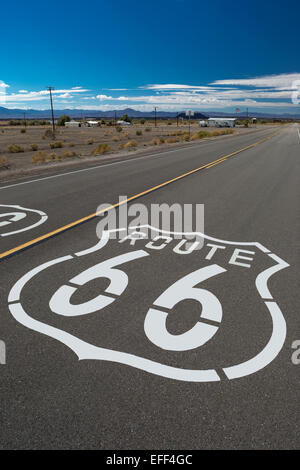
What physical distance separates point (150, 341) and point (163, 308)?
614 millimetres

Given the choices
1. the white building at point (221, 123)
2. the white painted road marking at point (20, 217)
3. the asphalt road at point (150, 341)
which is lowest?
the asphalt road at point (150, 341)

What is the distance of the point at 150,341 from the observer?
3199mm

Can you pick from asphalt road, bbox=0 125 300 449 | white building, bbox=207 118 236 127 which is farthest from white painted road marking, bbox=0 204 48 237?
white building, bbox=207 118 236 127

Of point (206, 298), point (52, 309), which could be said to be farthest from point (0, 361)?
point (206, 298)

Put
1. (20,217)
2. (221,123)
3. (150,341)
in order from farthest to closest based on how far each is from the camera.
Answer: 1. (221,123)
2. (20,217)
3. (150,341)

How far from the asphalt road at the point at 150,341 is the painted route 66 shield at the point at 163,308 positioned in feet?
0.05

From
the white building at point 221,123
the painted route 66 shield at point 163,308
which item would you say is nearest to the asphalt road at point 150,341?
the painted route 66 shield at point 163,308

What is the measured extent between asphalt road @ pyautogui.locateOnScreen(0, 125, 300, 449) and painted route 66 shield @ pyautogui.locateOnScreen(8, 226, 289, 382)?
0.05 ft

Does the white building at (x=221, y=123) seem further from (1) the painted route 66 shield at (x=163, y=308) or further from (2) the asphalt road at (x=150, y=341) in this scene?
(1) the painted route 66 shield at (x=163, y=308)

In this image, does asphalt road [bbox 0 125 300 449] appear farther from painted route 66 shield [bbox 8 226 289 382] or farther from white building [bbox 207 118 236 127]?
white building [bbox 207 118 236 127]

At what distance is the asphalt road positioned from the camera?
7.62 ft

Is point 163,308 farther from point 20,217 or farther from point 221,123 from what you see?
point 221,123

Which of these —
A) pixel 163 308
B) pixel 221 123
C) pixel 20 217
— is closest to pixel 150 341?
pixel 163 308

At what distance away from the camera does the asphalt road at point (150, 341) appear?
7.62ft
